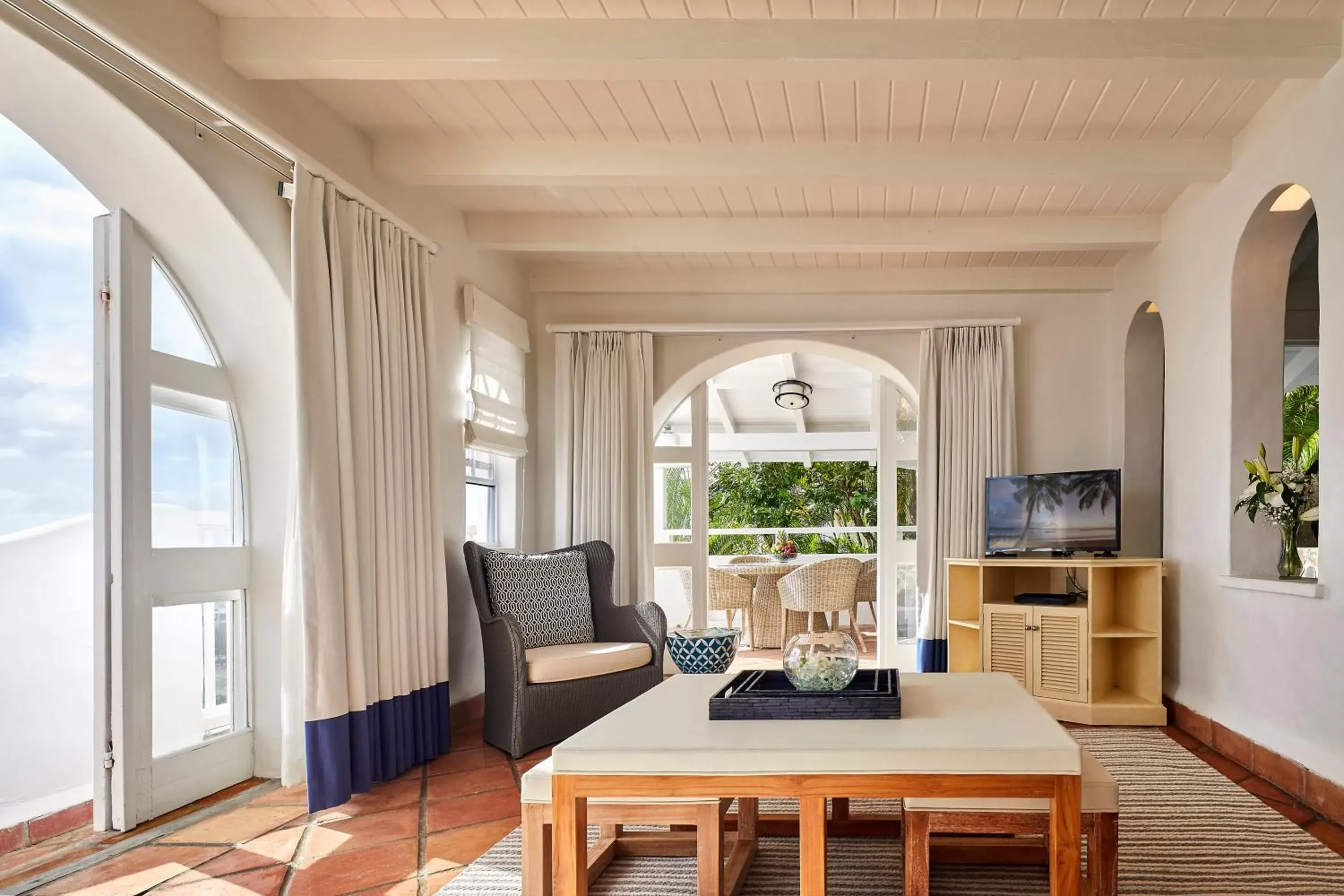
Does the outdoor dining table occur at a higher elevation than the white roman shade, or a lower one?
lower

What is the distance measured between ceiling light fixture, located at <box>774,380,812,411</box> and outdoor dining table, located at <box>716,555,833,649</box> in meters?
1.26

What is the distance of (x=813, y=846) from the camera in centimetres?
211

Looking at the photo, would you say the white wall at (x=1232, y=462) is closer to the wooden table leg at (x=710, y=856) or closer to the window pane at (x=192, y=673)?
the wooden table leg at (x=710, y=856)

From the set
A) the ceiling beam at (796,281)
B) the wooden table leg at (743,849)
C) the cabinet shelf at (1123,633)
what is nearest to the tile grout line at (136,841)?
the wooden table leg at (743,849)

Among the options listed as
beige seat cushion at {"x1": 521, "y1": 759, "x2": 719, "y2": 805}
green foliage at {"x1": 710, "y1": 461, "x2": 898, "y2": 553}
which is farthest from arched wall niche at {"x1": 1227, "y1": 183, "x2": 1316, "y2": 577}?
green foliage at {"x1": 710, "y1": 461, "x2": 898, "y2": 553}

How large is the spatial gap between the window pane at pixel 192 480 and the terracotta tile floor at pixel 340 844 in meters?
0.93

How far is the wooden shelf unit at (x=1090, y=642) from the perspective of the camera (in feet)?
15.7

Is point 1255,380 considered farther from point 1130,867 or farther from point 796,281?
point 796,281

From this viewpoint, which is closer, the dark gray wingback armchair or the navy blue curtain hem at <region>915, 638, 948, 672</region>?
the dark gray wingback armchair

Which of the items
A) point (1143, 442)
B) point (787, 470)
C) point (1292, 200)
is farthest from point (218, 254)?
point (787, 470)

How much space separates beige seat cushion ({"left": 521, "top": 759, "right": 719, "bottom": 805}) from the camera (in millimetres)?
2273

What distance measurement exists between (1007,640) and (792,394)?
A: 10.7 feet

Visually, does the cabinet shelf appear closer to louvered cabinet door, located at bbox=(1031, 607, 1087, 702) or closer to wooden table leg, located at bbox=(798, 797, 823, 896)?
louvered cabinet door, located at bbox=(1031, 607, 1087, 702)

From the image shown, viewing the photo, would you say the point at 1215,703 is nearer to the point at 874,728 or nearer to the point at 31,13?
the point at 874,728
